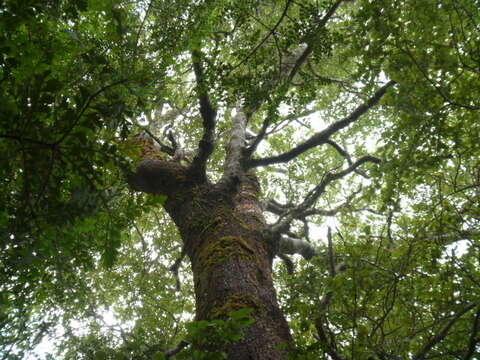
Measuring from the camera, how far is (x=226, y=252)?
3.45m

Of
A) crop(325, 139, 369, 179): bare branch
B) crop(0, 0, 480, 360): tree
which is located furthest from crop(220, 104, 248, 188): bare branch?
crop(325, 139, 369, 179): bare branch

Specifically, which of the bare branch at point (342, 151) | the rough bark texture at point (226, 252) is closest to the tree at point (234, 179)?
the rough bark texture at point (226, 252)

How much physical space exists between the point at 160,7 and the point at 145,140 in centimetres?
273

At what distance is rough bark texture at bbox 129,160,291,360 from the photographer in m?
2.71

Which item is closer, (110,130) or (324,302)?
(110,130)

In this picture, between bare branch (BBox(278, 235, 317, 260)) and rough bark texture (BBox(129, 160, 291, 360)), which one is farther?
bare branch (BBox(278, 235, 317, 260))

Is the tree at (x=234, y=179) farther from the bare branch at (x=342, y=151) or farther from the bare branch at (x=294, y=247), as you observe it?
the bare branch at (x=342, y=151)

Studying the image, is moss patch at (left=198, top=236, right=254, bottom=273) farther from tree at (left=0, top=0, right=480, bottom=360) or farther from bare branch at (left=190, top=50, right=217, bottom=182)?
bare branch at (left=190, top=50, right=217, bottom=182)

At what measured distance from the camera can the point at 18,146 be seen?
1482 mm

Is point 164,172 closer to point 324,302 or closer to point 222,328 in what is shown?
point 324,302

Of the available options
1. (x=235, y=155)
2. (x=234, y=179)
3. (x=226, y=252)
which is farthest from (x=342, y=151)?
(x=226, y=252)

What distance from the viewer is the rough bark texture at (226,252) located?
2.71 meters

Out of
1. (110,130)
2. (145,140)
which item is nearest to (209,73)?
(110,130)

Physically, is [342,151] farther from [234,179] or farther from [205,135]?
[205,135]
